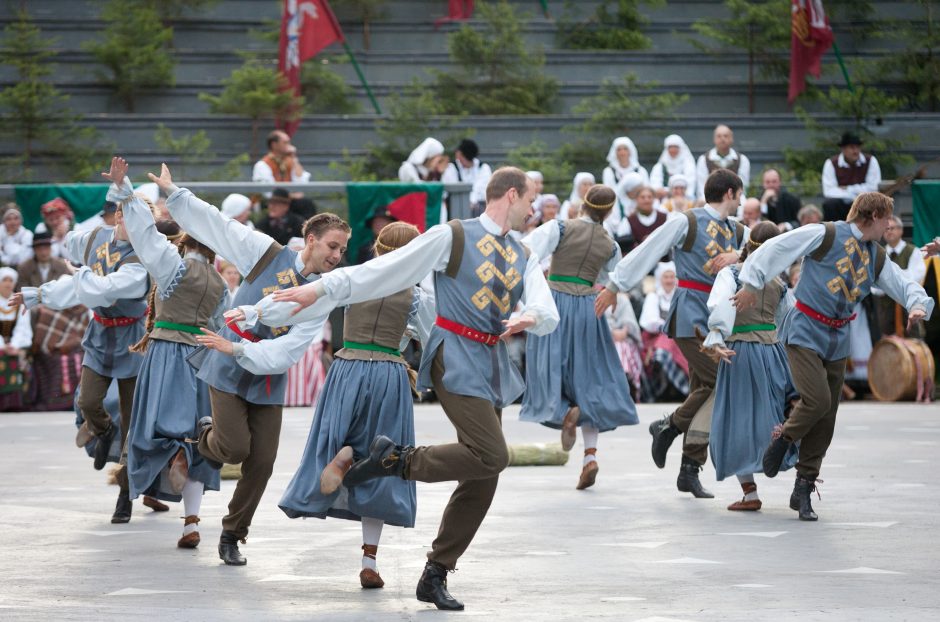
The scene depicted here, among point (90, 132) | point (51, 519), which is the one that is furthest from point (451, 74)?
point (51, 519)

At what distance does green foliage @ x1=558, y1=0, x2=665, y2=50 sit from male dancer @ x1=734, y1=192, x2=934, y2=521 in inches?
616

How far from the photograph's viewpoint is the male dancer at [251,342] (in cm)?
727

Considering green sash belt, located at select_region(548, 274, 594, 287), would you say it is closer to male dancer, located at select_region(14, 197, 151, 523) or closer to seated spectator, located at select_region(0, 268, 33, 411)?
male dancer, located at select_region(14, 197, 151, 523)

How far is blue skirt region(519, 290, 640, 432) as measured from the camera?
428 inches

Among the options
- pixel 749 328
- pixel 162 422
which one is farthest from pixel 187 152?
pixel 162 422

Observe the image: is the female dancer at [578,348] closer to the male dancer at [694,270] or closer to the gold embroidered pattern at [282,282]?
the male dancer at [694,270]

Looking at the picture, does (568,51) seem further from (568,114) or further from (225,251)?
(225,251)

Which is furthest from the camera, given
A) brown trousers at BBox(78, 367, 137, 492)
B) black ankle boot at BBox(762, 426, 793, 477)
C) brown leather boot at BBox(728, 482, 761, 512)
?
brown trousers at BBox(78, 367, 137, 492)

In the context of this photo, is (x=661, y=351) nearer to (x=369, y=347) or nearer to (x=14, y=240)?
(x=14, y=240)

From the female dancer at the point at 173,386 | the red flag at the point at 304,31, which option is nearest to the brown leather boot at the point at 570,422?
the female dancer at the point at 173,386

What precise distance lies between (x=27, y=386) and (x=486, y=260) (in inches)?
434

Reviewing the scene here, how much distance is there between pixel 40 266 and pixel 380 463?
10289 millimetres

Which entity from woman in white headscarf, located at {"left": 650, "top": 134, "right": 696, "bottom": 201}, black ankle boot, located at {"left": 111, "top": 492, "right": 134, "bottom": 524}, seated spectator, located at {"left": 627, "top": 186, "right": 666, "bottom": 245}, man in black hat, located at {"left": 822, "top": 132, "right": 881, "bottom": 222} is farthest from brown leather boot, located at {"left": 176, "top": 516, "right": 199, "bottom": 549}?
man in black hat, located at {"left": 822, "top": 132, "right": 881, "bottom": 222}

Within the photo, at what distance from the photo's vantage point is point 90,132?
21312mm
